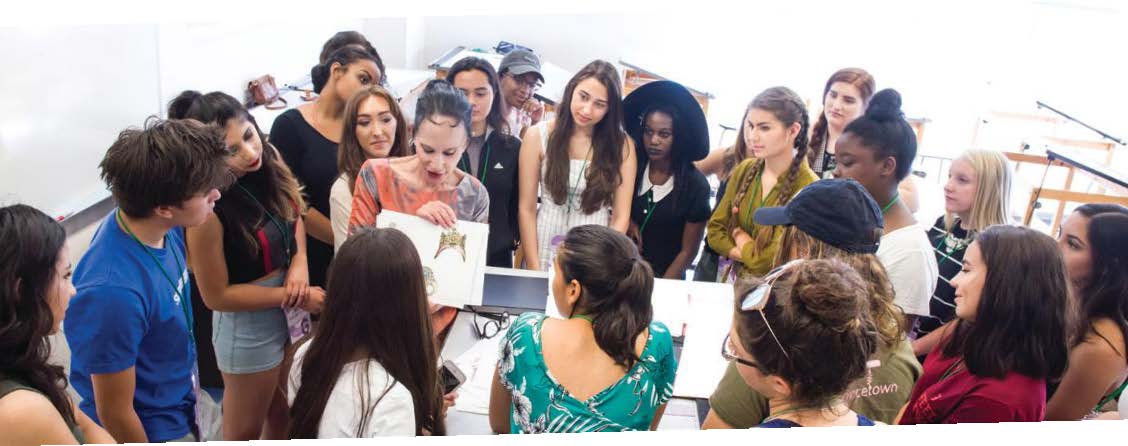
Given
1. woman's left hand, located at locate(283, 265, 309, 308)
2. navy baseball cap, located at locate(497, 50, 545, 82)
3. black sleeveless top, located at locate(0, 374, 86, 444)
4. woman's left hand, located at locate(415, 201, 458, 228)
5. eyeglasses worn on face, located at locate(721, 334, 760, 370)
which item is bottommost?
woman's left hand, located at locate(283, 265, 309, 308)

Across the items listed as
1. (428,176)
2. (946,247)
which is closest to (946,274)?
(946,247)

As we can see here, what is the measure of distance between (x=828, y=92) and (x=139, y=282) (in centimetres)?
260

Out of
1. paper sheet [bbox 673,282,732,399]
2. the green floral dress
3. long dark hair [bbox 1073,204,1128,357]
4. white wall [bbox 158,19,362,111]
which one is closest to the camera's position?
the green floral dress

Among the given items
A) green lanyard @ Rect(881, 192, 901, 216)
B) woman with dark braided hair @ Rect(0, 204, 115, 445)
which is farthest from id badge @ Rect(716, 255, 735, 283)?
woman with dark braided hair @ Rect(0, 204, 115, 445)

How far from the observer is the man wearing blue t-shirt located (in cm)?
154

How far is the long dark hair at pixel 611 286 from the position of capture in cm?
155

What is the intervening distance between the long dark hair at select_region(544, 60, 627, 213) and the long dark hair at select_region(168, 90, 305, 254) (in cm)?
88

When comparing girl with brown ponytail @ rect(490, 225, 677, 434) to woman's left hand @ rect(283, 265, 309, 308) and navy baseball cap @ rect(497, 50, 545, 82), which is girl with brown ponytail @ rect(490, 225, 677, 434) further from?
navy baseball cap @ rect(497, 50, 545, 82)

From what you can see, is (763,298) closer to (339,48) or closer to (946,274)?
(946,274)

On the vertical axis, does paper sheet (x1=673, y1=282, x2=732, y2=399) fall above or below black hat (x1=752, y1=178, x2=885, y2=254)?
below

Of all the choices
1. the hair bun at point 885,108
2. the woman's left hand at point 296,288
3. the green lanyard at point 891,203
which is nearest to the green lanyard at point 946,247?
the green lanyard at point 891,203

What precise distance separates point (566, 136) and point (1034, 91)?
19.2ft

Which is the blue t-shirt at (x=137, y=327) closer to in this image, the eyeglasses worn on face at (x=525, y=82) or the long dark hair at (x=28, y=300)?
the long dark hair at (x=28, y=300)

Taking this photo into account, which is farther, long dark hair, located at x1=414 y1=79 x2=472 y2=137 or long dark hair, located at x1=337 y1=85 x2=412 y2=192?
long dark hair, located at x1=337 y1=85 x2=412 y2=192
